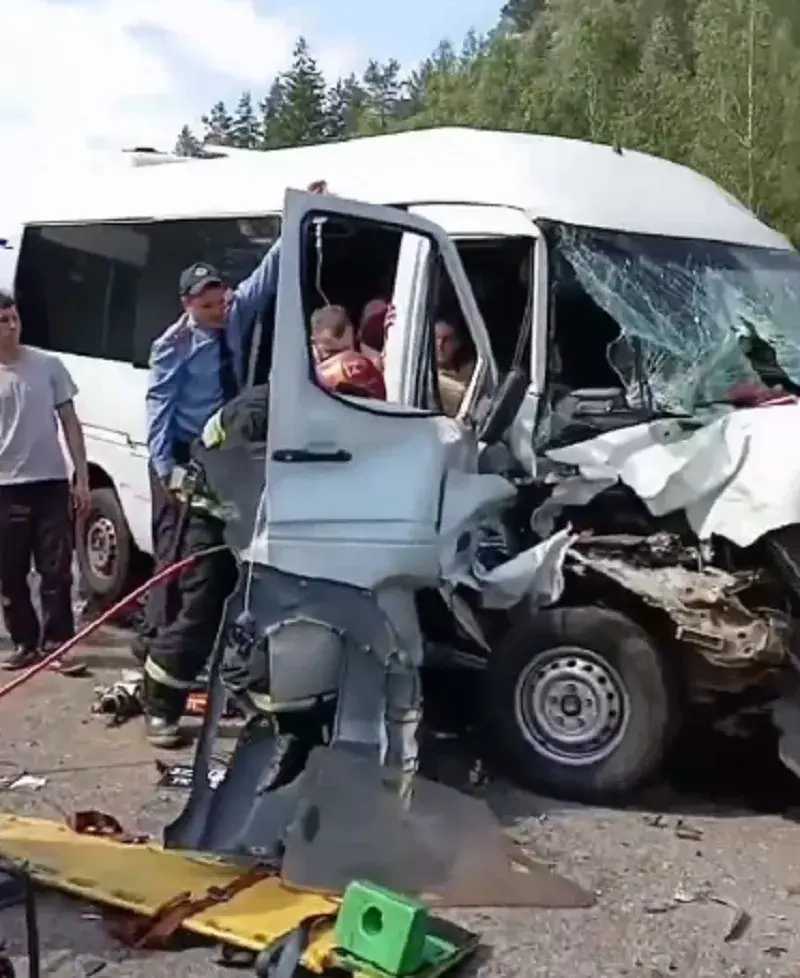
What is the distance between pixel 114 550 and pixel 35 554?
1.36m

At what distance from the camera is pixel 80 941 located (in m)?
4.47

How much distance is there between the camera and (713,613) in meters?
5.61

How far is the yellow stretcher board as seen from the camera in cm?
441

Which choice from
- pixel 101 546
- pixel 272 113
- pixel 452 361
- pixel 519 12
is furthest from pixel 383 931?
pixel 272 113

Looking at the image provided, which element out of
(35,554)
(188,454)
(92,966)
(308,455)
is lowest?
(92,966)

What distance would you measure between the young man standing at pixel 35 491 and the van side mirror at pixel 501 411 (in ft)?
7.65

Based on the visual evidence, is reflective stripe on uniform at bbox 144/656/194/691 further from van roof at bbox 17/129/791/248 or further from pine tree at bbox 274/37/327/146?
pine tree at bbox 274/37/327/146

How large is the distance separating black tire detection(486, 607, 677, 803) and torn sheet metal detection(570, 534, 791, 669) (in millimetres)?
172

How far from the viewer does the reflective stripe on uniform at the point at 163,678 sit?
6230 mm

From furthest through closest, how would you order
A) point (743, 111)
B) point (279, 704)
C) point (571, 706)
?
point (743, 111), point (571, 706), point (279, 704)

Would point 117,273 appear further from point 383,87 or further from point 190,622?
point 383,87

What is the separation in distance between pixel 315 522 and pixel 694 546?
1.41m

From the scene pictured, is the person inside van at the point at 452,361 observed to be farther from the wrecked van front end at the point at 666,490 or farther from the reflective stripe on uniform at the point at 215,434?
the reflective stripe on uniform at the point at 215,434

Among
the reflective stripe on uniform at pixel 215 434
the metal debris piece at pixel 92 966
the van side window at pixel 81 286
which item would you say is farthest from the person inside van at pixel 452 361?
the van side window at pixel 81 286
